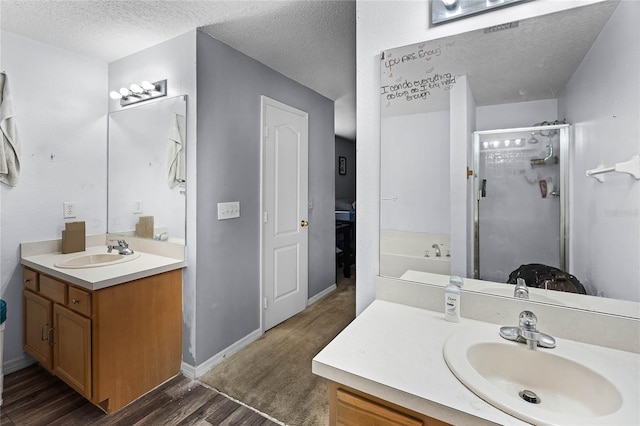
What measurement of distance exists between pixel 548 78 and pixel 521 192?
1.31 ft

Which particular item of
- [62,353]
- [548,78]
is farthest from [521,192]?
[62,353]

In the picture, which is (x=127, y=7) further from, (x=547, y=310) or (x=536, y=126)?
(x=547, y=310)

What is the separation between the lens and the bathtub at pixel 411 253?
1.27m

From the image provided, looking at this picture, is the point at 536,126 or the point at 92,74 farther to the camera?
the point at 92,74

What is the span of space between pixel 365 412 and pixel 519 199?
905mm

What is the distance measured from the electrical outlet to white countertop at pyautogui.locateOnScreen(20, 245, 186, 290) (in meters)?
0.29

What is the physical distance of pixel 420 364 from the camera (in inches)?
33.9

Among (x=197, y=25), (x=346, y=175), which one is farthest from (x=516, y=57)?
(x=346, y=175)

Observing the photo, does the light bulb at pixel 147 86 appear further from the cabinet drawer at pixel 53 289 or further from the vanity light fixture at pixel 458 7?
the vanity light fixture at pixel 458 7

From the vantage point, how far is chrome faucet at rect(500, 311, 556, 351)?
93 cm

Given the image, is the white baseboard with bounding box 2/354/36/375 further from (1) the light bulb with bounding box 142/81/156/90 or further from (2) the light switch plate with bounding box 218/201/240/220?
(1) the light bulb with bounding box 142/81/156/90

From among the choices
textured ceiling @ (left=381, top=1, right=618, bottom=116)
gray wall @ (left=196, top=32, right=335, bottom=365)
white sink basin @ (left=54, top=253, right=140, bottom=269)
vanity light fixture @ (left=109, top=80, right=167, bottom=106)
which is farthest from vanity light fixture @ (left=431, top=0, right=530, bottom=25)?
white sink basin @ (left=54, top=253, right=140, bottom=269)

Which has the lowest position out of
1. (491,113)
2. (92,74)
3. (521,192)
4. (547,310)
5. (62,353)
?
(62,353)

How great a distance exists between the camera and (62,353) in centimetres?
182
